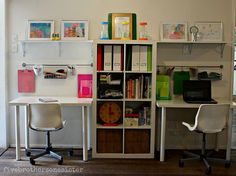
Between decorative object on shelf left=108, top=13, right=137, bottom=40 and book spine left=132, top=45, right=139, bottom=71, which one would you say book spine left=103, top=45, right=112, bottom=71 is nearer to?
decorative object on shelf left=108, top=13, right=137, bottom=40

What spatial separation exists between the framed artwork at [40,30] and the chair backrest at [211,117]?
2314 millimetres

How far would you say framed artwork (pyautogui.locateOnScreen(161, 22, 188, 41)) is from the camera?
4402 mm

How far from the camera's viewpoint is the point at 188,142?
4621 millimetres

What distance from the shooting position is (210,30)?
14.5ft

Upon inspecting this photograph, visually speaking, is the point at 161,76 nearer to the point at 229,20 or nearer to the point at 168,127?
the point at 168,127

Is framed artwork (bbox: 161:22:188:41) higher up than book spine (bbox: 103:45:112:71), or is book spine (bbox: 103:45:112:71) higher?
framed artwork (bbox: 161:22:188:41)

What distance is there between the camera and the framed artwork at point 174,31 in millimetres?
4402

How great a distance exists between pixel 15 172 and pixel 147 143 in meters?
1.71

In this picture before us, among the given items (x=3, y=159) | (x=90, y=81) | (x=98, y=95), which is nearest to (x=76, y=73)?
(x=90, y=81)

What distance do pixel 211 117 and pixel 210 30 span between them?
1.36m

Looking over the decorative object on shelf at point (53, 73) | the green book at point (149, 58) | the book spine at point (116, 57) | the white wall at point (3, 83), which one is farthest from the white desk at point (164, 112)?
the white wall at point (3, 83)

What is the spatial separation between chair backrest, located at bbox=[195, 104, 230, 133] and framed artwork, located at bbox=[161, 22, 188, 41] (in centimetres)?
117

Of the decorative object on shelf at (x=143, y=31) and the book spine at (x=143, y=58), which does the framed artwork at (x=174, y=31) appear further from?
the book spine at (x=143, y=58)

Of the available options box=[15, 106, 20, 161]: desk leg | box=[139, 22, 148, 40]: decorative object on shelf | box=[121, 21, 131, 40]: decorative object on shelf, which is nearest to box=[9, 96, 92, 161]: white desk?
box=[15, 106, 20, 161]: desk leg
